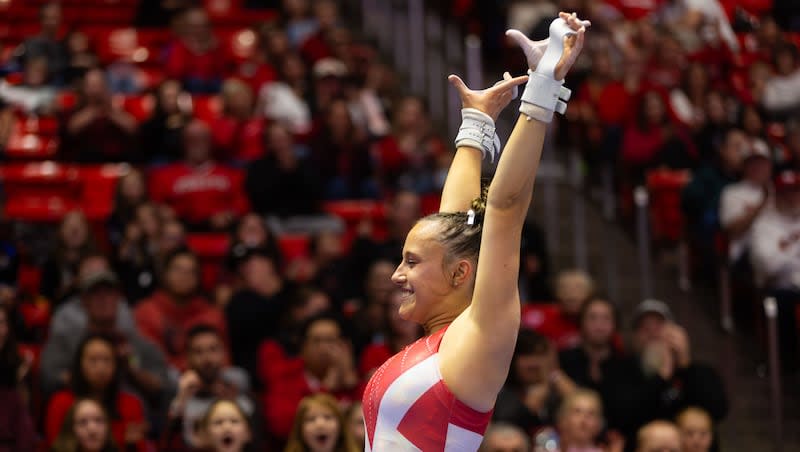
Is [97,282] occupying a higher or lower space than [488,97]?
lower

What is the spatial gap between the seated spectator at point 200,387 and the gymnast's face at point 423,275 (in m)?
3.39

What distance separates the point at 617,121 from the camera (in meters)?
10.4

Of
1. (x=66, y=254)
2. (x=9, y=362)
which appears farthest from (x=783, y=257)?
(x=9, y=362)

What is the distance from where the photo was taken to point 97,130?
10.0 meters

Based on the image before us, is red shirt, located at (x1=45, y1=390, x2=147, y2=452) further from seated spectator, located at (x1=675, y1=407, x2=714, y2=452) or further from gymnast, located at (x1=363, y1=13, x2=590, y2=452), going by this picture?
gymnast, located at (x1=363, y1=13, x2=590, y2=452)

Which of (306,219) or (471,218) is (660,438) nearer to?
(471,218)

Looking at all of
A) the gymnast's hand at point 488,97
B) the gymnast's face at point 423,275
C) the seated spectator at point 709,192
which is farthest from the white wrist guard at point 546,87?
the seated spectator at point 709,192

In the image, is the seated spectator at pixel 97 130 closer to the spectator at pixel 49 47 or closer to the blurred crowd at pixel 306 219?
the blurred crowd at pixel 306 219

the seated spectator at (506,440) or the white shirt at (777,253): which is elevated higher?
the white shirt at (777,253)

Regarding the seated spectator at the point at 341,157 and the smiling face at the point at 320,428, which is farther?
the seated spectator at the point at 341,157

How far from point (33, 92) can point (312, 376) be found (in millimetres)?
→ 4597

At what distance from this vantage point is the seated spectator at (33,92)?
1078 centimetres

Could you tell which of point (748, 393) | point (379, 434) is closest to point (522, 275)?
point (748, 393)

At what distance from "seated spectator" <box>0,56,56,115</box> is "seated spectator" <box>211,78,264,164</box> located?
1.40 m
